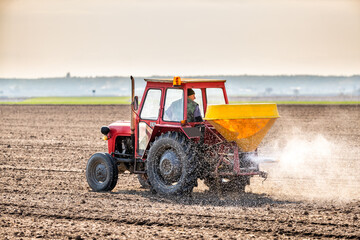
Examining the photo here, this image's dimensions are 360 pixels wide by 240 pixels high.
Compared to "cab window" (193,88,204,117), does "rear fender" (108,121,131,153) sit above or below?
below

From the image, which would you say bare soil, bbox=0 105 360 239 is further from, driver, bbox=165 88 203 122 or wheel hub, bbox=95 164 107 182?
driver, bbox=165 88 203 122

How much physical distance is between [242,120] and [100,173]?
310 centimetres

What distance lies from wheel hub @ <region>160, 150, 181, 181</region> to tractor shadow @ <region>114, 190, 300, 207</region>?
13.8 inches

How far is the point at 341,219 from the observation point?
8.13 meters

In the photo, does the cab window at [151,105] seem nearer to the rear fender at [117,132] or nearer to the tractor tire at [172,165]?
the tractor tire at [172,165]

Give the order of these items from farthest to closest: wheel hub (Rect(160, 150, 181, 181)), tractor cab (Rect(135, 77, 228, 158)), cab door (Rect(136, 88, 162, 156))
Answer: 1. cab door (Rect(136, 88, 162, 156))
2. tractor cab (Rect(135, 77, 228, 158))
3. wheel hub (Rect(160, 150, 181, 181))

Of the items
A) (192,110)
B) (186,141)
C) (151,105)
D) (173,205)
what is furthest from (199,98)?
(173,205)

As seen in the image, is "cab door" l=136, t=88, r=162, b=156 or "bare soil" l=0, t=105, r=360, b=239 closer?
"bare soil" l=0, t=105, r=360, b=239

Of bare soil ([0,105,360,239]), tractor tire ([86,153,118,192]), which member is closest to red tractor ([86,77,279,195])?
tractor tire ([86,153,118,192])

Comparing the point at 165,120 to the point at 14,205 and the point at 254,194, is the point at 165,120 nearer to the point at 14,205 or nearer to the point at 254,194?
the point at 254,194

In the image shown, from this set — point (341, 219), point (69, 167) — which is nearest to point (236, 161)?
point (341, 219)

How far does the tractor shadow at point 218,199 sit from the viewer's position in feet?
30.7

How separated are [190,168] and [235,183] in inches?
60.2

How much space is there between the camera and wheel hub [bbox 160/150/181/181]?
958 centimetres
